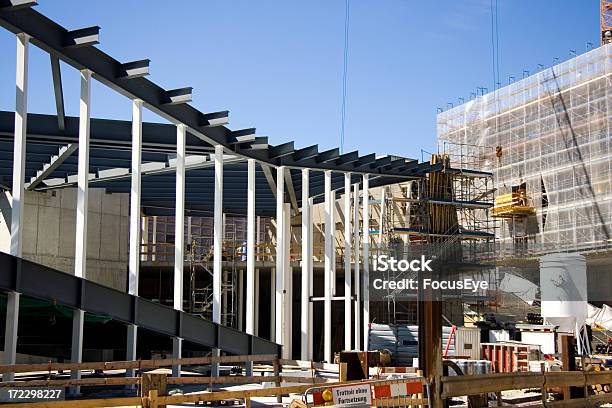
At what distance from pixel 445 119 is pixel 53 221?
34949 millimetres

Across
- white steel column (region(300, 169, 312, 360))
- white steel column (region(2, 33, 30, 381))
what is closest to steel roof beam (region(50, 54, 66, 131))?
white steel column (region(2, 33, 30, 381))

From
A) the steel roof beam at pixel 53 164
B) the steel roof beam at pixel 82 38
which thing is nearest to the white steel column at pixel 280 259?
the steel roof beam at pixel 53 164

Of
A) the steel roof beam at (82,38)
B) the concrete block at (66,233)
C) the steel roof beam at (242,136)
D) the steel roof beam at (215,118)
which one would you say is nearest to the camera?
the steel roof beam at (82,38)

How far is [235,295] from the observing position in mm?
39969

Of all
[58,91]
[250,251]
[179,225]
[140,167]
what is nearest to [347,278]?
[250,251]

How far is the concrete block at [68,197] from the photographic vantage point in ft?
107

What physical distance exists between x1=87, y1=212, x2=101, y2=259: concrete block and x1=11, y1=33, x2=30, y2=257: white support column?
18.2 m

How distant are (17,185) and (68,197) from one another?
17.3 meters

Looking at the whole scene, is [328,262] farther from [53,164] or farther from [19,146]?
[19,146]

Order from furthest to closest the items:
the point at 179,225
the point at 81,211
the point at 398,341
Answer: the point at 398,341, the point at 179,225, the point at 81,211

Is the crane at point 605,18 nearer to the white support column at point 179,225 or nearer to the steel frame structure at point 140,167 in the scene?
the steel frame structure at point 140,167

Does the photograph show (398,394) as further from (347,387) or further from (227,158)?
(227,158)

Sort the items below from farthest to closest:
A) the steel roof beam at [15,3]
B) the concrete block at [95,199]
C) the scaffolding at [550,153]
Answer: the scaffolding at [550,153] < the concrete block at [95,199] < the steel roof beam at [15,3]

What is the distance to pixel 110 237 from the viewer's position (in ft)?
114
